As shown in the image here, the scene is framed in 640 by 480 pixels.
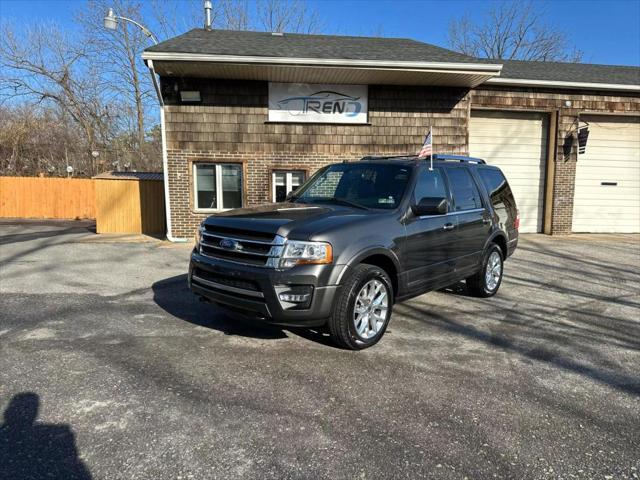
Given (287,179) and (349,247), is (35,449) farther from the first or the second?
(287,179)

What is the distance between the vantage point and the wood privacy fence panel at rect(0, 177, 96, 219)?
1917 centimetres

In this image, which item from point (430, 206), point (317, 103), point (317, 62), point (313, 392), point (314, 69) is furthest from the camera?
point (317, 103)

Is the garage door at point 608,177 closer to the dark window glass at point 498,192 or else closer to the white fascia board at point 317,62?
the white fascia board at point 317,62

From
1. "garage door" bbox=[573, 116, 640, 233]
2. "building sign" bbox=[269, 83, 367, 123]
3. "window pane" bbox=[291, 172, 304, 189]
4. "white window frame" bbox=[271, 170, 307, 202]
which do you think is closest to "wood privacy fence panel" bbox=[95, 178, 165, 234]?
"white window frame" bbox=[271, 170, 307, 202]

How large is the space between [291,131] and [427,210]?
7.57 m

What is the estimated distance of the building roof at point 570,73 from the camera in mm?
12602

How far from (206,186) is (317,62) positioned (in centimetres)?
412

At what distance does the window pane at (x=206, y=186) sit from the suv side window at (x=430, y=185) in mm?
7515

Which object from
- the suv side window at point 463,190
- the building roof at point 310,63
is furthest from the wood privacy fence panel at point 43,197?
the suv side window at point 463,190

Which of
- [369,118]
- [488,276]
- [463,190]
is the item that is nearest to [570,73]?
[369,118]

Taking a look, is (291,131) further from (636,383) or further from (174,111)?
(636,383)

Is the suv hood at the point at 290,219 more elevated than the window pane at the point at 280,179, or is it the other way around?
the window pane at the point at 280,179

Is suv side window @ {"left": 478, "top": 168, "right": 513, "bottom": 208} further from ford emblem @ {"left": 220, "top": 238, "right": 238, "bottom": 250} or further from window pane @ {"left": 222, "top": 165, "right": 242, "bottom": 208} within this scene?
window pane @ {"left": 222, "top": 165, "right": 242, "bottom": 208}

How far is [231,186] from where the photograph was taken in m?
11.7
